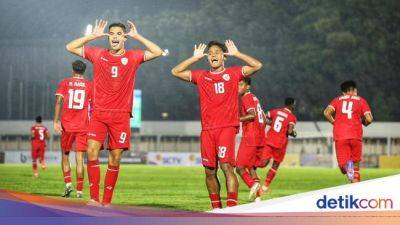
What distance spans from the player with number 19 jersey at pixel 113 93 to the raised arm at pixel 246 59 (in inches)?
53.2

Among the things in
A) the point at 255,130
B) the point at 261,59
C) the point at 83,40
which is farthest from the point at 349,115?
the point at 261,59

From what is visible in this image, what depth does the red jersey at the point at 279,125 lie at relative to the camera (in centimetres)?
2286

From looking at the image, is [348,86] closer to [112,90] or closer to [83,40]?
[112,90]

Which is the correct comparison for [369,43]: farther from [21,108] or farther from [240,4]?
[21,108]

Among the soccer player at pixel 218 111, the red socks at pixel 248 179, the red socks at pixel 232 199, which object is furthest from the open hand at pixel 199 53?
the red socks at pixel 248 179

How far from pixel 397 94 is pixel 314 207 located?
87999 millimetres

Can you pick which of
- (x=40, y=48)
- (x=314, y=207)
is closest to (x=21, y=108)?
(x=40, y=48)

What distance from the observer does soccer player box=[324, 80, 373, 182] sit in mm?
20625

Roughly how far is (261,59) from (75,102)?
78.7 metres

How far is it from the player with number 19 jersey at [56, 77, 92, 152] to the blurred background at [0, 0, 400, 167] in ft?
199

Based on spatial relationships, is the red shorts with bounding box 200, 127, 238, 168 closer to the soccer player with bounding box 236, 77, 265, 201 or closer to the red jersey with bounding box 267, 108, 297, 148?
the soccer player with bounding box 236, 77, 265, 201

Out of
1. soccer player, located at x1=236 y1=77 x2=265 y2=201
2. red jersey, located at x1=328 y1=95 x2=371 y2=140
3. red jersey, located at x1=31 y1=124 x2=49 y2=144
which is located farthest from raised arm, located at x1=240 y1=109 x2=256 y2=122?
red jersey, located at x1=31 y1=124 x2=49 y2=144

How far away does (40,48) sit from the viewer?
112250 millimetres

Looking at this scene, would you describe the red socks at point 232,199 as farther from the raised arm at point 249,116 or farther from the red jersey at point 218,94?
the raised arm at point 249,116
